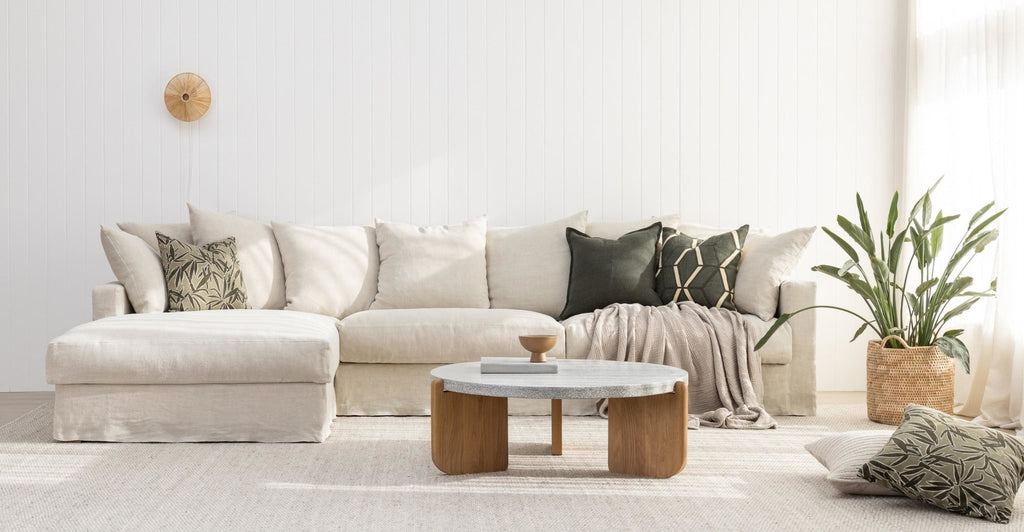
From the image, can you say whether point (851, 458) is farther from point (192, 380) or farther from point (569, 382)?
point (192, 380)

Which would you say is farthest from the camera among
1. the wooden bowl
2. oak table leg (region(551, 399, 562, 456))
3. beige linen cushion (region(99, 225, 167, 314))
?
beige linen cushion (region(99, 225, 167, 314))

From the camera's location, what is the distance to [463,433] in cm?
285

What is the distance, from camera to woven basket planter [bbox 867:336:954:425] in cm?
387

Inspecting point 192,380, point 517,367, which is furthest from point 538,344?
point 192,380

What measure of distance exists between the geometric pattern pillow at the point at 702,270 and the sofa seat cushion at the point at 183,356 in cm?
177

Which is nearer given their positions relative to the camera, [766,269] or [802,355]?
[802,355]

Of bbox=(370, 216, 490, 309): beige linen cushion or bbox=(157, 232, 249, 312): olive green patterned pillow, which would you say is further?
bbox=(370, 216, 490, 309): beige linen cushion

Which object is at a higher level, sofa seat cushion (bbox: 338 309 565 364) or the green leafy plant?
the green leafy plant

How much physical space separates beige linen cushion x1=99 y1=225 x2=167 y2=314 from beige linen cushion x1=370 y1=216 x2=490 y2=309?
1047 mm

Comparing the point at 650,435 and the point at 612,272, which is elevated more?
the point at 612,272

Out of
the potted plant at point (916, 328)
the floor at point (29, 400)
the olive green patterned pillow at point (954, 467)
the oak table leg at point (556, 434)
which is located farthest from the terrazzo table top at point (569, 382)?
the floor at point (29, 400)

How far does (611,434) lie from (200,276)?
87.3 inches

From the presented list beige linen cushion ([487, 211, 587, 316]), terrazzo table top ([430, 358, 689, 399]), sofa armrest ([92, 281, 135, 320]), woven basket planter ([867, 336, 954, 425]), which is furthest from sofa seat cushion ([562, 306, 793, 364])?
sofa armrest ([92, 281, 135, 320])

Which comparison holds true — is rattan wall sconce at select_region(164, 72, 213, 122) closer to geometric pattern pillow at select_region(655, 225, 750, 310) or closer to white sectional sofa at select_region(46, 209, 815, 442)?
white sectional sofa at select_region(46, 209, 815, 442)
